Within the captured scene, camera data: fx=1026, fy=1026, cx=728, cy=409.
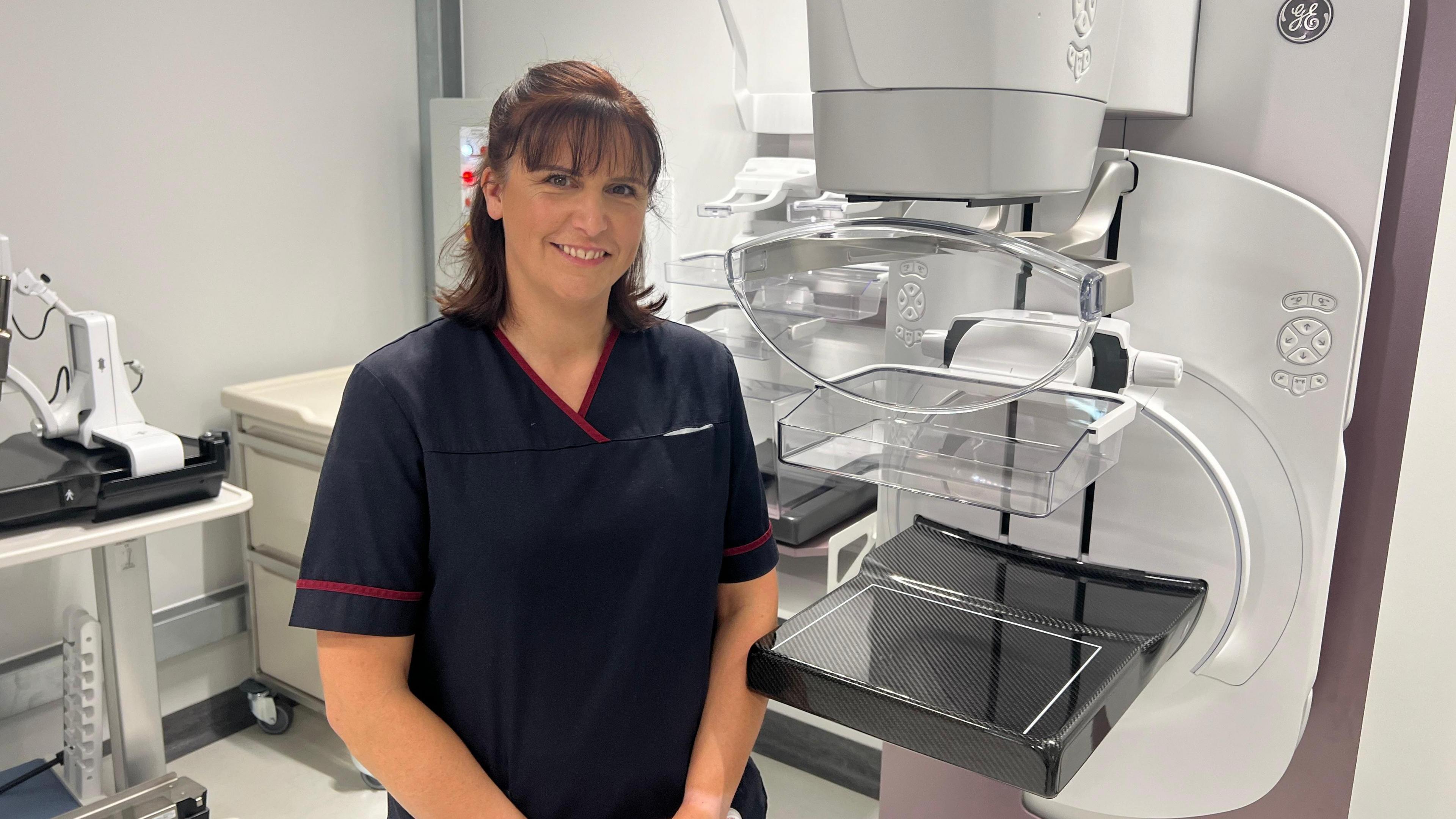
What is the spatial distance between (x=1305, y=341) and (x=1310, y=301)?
44 mm

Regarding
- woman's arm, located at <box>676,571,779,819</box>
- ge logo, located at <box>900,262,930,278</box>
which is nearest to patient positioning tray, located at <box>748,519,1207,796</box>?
woman's arm, located at <box>676,571,779,819</box>

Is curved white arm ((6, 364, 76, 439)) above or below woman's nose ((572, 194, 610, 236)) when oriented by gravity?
below

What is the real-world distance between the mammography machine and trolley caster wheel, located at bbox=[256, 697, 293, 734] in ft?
6.82

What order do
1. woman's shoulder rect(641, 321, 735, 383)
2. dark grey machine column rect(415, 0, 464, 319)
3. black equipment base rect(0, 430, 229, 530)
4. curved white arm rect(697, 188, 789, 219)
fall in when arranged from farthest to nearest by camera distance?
dark grey machine column rect(415, 0, 464, 319), curved white arm rect(697, 188, 789, 219), black equipment base rect(0, 430, 229, 530), woman's shoulder rect(641, 321, 735, 383)

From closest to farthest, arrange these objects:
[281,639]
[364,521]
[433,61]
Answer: [364,521] < [281,639] < [433,61]

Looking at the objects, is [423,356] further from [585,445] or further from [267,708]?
[267,708]

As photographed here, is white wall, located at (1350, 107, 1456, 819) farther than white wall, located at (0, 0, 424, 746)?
No

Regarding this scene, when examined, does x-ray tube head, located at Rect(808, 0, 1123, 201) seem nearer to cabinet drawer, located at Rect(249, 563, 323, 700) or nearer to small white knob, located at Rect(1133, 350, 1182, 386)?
small white knob, located at Rect(1133, 350, 1182, 386)

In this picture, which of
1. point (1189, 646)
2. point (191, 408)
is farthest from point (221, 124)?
point (1189, 646)

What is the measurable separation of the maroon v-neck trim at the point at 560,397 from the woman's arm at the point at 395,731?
29 cm

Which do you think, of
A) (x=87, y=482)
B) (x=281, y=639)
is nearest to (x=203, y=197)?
(x=87, y=482)

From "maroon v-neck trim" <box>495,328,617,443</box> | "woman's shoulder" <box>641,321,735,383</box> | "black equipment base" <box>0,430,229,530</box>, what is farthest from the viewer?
"black equipment base" <box>0,430,229,530</box>

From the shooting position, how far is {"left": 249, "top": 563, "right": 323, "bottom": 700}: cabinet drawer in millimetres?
2590

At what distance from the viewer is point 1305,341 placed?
3.70 ft
